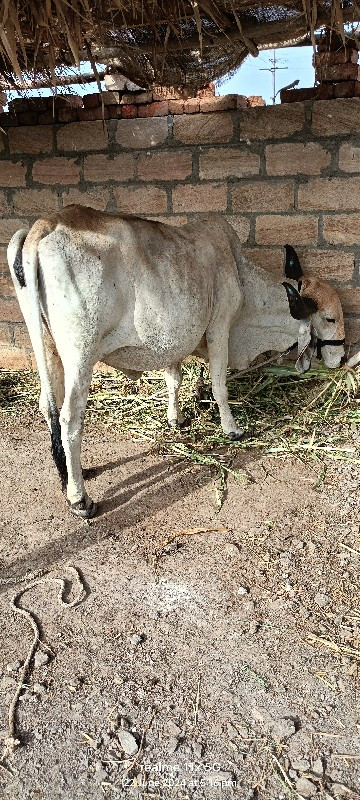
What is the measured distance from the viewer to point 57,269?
2.86 m

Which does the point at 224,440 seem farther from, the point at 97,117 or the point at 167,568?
the point at 97,117

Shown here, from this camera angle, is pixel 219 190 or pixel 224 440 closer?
pixel 224 440

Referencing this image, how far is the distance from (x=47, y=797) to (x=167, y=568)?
1.14m

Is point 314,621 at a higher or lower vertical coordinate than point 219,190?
lower

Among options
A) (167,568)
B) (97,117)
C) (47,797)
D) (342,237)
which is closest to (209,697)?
(47,797)

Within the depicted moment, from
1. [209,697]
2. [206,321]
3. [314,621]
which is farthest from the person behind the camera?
[206,321]

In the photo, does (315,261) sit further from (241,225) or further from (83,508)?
(83,508)

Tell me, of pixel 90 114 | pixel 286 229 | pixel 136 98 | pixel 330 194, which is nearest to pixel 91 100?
pixel 90 114

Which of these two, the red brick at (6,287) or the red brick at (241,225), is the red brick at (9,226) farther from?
the red brick at (241,225)

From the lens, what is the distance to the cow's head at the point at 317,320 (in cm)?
414

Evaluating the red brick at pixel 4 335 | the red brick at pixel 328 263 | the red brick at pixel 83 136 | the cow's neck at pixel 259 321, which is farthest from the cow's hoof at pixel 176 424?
the red brick at pixel 83 136

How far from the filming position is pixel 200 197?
4.58 m

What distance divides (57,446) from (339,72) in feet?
9.80

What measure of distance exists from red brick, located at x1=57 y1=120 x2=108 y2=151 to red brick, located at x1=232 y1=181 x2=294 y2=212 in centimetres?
104
